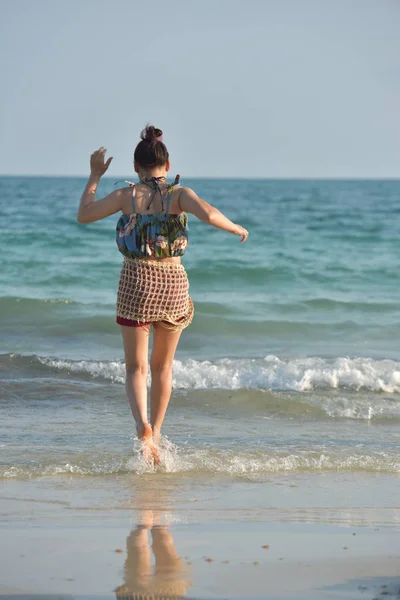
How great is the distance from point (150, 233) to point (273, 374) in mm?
3285

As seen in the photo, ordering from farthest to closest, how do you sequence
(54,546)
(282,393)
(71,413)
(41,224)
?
1. (41,224)
2. (282,393)
3. (71,413)
4. (54,546)

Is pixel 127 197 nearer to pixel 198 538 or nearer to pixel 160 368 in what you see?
pixel 160 368

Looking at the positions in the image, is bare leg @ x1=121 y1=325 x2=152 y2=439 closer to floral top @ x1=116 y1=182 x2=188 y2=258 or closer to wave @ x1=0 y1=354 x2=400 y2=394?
floral top @ x1=116 y1=182 x2=188 y2=258

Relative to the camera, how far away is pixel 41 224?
79.7 ft

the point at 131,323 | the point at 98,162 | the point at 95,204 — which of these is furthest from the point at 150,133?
the point at 131,323

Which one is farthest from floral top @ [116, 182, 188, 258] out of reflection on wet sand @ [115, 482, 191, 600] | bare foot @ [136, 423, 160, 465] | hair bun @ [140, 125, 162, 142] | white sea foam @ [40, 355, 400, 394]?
white sea foam @ [40, 355, 400, 394]

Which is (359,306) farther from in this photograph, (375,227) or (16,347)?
(375,227)

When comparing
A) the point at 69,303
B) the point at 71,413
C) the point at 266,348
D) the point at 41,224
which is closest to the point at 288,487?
the point at 71,413

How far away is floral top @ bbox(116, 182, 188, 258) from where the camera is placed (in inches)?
178

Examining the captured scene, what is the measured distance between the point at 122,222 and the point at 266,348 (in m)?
4.98

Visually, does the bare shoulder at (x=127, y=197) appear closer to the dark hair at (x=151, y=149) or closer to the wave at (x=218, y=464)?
the dark hair at (x=151, y=149)

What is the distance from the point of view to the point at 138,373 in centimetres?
476

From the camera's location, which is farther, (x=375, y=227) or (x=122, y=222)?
(x=375, y=227)

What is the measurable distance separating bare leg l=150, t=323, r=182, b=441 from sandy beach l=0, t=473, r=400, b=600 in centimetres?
40
